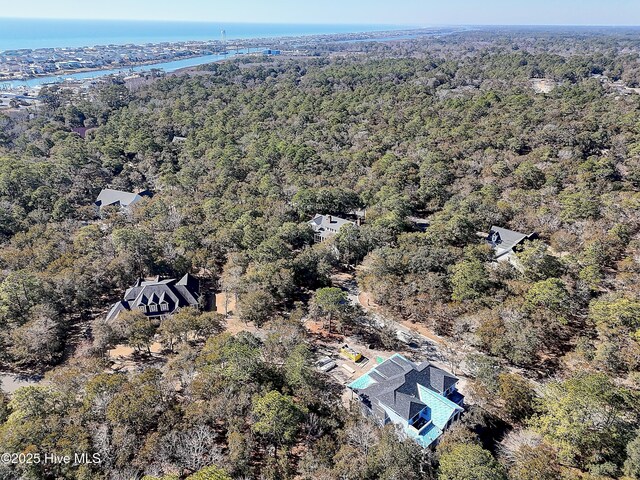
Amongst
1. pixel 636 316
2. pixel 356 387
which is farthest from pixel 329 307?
pixel 636 316

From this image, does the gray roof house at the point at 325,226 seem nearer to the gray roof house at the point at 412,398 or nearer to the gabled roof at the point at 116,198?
the gray roof house at the point at 412,398

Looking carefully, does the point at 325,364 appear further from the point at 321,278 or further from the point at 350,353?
the point at 321,278

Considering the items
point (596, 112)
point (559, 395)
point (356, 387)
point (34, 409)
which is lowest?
point (356, 387)

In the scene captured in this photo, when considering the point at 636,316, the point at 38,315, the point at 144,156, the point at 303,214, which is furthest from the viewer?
the point at 144,156

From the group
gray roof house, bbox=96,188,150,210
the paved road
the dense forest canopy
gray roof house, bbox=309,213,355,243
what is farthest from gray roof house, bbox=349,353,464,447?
gray roof house, bbox=96,188,150,210

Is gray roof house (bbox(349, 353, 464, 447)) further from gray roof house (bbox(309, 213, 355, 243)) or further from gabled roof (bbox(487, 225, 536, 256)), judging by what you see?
gray roof house (bbox(309, 213, 355, 243))

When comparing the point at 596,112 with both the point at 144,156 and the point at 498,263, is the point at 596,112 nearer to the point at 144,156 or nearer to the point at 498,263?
the point at 498,263

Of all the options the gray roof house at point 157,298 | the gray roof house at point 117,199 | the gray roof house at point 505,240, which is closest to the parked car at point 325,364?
the gray roof house at point 157,298
